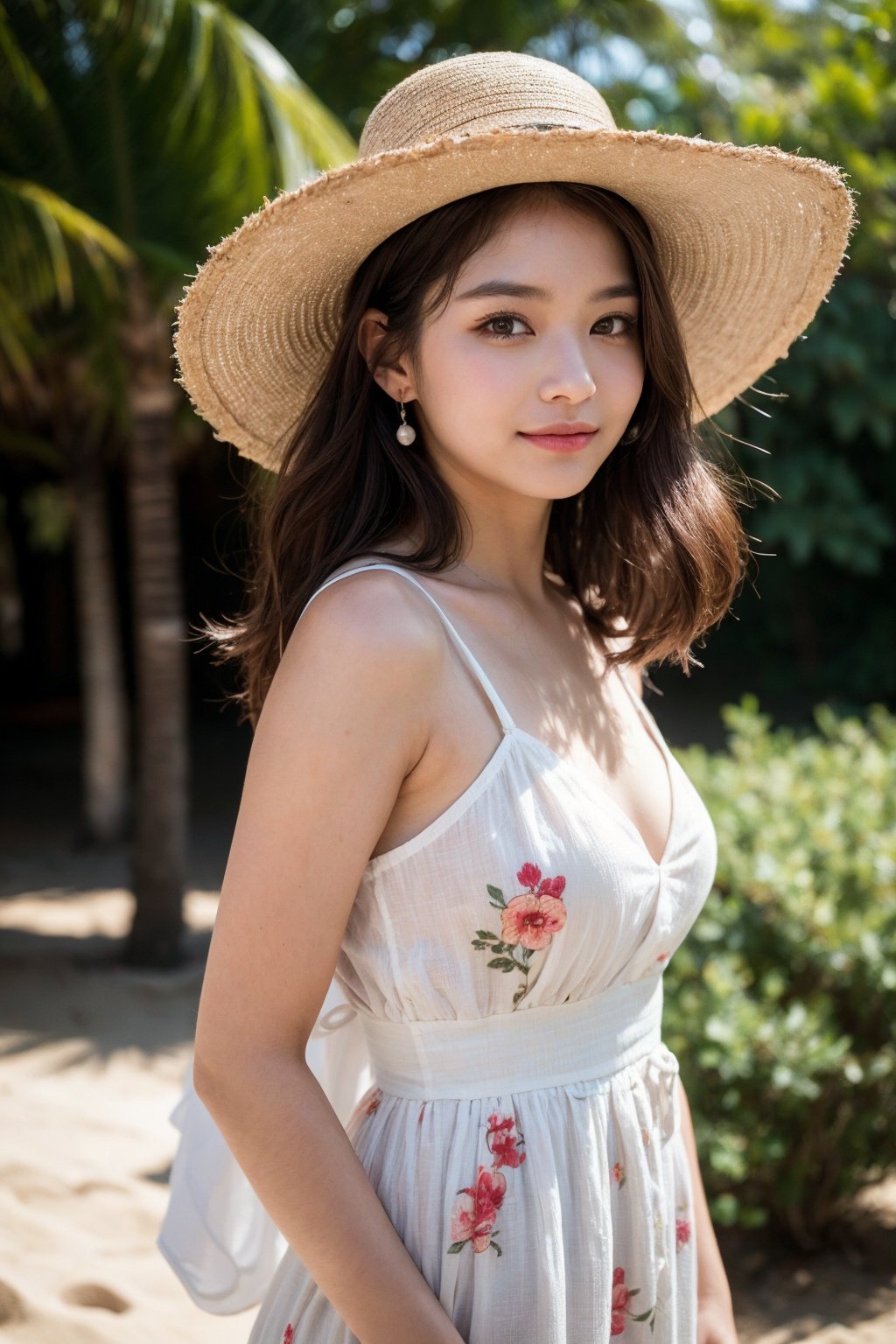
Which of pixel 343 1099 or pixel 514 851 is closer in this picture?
pixel 514 851

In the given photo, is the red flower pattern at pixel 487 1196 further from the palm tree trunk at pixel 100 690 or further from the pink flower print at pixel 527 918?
the palm tree trunk at pixel 100 690

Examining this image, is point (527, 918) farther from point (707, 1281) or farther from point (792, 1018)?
point (792, 1018)

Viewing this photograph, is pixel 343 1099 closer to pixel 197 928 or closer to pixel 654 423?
pixel 654 423

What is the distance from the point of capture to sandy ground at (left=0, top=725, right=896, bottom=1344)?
2531 millimetres

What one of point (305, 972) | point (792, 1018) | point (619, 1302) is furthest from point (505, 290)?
point (792, 1018)

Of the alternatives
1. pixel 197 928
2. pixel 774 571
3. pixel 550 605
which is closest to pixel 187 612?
pixel 774 571

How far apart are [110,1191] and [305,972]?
236cm

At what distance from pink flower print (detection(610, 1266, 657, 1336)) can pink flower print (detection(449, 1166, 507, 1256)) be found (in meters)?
0.20

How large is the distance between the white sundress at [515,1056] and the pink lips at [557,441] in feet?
0.70

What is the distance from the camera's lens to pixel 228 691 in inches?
236

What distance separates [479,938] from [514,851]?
0.31ft

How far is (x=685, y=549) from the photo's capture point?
66.5 inches

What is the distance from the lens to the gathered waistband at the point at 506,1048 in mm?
1307

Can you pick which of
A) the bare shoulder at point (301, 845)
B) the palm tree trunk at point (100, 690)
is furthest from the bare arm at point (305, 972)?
the palm tree trunk at point (100, 690)
